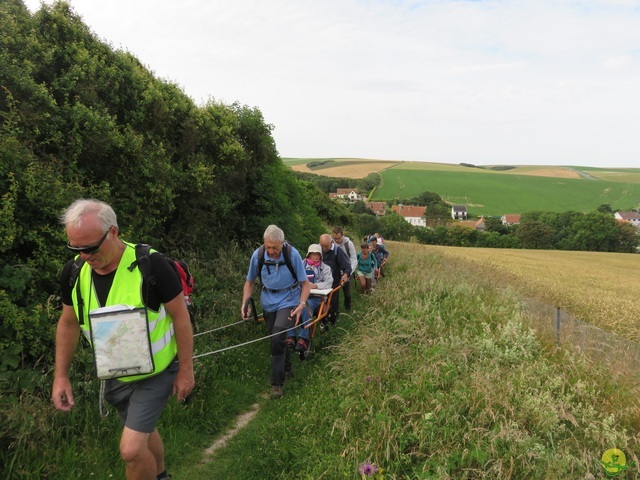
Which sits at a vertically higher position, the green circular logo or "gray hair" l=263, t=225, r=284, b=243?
"gray hair" l=263, t=225, r=284, b=243

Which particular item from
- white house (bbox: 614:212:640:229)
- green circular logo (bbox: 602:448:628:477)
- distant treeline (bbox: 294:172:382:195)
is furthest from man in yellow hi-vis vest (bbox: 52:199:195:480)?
white house (bbox: 614:212:640:229)

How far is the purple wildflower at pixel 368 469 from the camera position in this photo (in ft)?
9.41

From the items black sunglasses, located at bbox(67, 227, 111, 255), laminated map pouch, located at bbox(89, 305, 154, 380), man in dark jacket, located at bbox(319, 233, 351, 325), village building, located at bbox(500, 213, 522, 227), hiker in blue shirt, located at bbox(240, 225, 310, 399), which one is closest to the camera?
black sunglasses, located at bbox(67, 227, 111, 255)

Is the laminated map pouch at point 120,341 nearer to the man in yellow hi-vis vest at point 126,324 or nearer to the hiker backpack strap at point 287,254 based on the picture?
the man in yellow hi-vis vest at point 126,324

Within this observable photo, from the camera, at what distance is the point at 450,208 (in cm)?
8744

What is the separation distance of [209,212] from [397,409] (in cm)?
575

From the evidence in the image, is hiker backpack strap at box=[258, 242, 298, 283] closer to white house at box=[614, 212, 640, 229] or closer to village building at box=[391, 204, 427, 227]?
village building at box=[391, 204, 427, 227]

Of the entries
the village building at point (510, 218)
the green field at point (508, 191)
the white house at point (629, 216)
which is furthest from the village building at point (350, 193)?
the white house at point (629, 216)

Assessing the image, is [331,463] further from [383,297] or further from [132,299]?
[383,297]

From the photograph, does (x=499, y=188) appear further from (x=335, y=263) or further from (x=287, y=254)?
(x=287, y=254)

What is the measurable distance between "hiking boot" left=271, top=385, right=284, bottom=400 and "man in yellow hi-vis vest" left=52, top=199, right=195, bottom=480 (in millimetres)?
2257

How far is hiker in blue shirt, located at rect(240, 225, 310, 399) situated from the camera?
190 inches

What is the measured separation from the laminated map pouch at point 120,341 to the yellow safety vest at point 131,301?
5 centimetres

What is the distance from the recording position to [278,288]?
500cm
